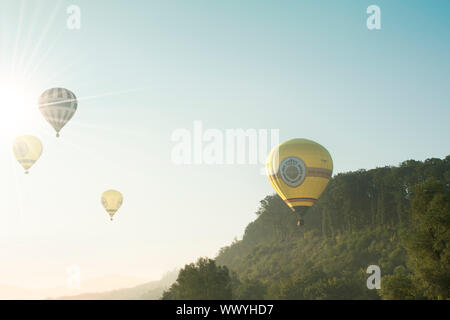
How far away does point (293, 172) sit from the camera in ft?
221

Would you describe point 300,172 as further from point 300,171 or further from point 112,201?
point 112,201

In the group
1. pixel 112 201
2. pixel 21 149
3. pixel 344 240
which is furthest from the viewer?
pixel 344 240

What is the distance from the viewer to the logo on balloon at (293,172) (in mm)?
67125

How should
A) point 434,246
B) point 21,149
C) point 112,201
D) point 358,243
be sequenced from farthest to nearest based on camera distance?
point 358,243
point 112,201
point 21,149
point 434,246

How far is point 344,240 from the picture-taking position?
399 feet

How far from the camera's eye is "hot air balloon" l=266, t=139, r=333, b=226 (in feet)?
220

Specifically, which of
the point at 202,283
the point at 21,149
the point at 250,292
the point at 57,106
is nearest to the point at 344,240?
the point at 250,292

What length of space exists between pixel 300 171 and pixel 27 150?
4118 centimetres

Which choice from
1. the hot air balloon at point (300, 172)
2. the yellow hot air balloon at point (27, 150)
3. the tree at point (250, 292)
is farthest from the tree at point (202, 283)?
the yellow hot air balloon at point (27, 150)

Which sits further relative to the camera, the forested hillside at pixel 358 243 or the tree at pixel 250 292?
the tree at pixel 250 292

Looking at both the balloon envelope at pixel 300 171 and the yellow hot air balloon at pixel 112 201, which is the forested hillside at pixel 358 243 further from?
the yellow hot air balloon at pixel 112 201

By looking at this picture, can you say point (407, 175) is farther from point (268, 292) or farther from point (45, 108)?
point (45, 108)

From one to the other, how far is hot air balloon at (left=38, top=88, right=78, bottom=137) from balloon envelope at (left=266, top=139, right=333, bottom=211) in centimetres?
2913
